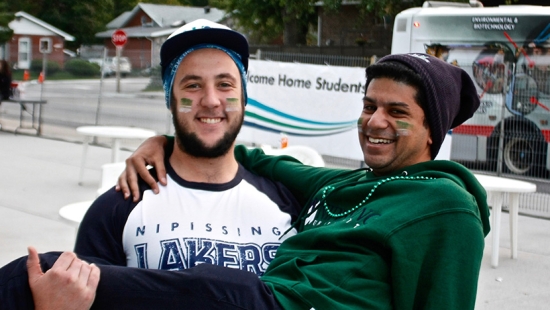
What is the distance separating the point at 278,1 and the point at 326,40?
12.9 feet

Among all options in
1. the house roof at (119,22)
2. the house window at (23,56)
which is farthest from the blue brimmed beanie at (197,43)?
the house roof at (119,22)

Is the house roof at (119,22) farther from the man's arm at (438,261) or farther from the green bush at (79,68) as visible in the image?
the man's arm at (438,261)

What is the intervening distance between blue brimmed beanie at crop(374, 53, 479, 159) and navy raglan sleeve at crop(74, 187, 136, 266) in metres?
0.97

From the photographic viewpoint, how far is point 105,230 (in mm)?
2391

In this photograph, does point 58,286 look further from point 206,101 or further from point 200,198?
point 206,101

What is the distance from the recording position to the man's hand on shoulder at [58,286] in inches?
72.5

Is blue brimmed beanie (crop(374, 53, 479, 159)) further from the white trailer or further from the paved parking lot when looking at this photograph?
the white trailer

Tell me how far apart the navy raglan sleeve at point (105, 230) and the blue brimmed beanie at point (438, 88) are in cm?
97

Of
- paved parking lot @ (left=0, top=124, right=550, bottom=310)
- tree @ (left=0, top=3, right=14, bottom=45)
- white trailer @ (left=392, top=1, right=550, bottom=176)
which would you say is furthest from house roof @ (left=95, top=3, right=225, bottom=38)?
paved parking lot @ (left=0, top=124, right=550, bottom=310)

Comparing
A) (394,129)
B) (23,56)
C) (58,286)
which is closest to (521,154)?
(394,129)

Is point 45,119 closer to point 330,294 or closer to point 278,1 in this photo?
point 278,1

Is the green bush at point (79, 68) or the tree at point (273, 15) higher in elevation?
the tree at point (273, 15)

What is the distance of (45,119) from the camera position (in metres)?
17.5

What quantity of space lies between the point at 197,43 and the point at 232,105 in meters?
0.24
